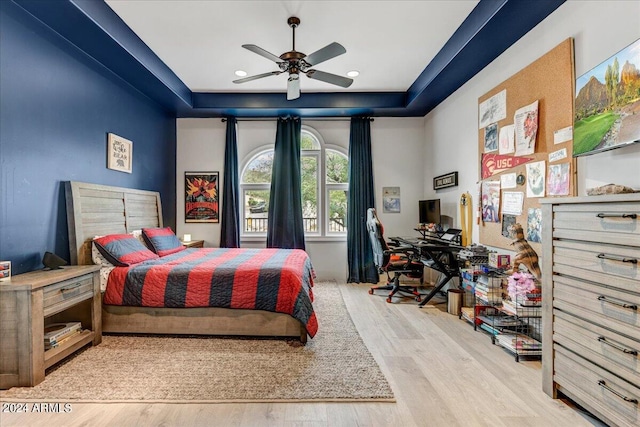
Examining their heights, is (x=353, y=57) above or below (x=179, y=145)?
above

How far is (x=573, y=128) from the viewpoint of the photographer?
2211mm

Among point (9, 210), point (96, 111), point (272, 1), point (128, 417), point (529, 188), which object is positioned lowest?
point (128, 417)

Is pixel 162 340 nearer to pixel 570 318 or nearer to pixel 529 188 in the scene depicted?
pixel 570 318

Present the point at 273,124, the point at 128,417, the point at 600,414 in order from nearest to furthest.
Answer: the point at 600,414, the point at 128,417, the point at 273,124

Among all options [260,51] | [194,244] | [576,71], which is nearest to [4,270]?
[260,51]

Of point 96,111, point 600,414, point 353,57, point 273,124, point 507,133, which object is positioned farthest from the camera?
point 273,124

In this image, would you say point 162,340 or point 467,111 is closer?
point 162,340

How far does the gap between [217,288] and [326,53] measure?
2234 mm

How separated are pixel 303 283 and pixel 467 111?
9.45 feet

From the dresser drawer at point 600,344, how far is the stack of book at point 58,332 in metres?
3.38

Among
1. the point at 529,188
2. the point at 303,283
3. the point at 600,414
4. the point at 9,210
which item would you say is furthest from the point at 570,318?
the point at 9,210

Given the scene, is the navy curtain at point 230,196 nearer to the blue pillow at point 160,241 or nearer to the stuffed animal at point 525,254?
the blue pillow at point 160,241

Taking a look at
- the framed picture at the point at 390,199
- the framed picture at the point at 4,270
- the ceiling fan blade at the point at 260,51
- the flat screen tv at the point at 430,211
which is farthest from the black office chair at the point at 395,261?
→ the framed picture at the point at 4,270

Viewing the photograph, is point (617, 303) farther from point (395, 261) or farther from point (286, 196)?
point (286, 196)
